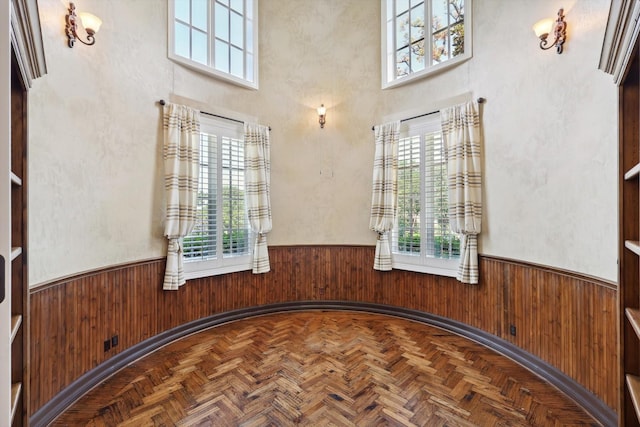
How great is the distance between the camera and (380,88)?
397 cm

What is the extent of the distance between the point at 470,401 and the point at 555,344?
2.95 feet

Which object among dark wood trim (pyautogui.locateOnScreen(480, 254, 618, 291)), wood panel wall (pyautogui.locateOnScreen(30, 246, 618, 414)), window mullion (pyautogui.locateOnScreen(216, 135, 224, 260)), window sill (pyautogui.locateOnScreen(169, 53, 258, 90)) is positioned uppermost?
window sill (pyautogui.locateOnScreen(169, 53, 258, 90))

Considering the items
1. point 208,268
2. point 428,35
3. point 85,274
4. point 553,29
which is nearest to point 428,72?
point 428,35

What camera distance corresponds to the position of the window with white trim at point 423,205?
3479mm

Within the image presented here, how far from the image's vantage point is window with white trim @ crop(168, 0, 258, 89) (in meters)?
3.25

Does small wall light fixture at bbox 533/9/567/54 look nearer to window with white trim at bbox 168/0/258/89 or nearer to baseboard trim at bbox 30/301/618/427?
baseboard trim at bbox 30/301/618/427

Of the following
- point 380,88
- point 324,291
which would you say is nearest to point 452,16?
point 380,88

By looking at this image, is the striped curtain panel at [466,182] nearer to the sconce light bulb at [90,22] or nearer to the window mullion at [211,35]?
the window mullion at [211,35]

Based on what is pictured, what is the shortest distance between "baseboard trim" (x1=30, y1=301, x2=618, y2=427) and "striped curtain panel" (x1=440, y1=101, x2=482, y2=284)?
628 mm

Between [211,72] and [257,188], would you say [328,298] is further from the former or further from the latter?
[211,72]

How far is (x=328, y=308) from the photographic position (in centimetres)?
409

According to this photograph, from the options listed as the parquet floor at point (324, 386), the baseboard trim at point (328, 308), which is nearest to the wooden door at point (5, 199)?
the parquet floor at point (324, 386)

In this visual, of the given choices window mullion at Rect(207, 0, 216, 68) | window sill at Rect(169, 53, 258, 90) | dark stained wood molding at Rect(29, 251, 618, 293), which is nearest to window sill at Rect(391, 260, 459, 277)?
dark stained wood molding at Rect(29, 251, 618, 293)

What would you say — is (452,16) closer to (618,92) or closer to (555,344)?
(618,92)
